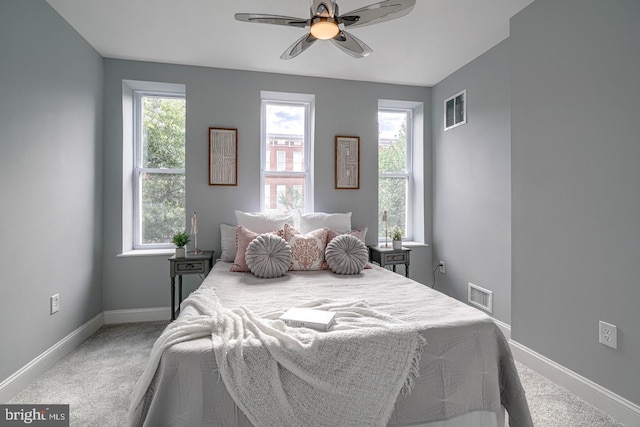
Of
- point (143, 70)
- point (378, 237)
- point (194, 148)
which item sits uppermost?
point (143, 70)

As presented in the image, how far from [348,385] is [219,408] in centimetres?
50

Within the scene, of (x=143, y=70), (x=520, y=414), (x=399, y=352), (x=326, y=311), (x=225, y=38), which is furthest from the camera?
(x=143, y=70)

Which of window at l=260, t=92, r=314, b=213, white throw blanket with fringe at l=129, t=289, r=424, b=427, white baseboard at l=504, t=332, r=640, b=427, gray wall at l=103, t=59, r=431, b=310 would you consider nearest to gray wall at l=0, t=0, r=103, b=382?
gray wall at l=103, t=59, r=431, b=310

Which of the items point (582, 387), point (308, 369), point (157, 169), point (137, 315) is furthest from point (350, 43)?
point (137, 315)

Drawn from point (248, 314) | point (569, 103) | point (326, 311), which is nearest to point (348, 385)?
point (326, 311)

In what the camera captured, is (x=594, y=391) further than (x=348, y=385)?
Yes

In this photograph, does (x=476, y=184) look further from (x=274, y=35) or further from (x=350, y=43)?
(x=274, y=35)

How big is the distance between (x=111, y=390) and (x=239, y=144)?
238 centimetres

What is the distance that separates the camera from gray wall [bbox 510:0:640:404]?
68.6 inches

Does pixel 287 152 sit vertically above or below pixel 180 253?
above

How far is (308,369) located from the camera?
4.19 feet

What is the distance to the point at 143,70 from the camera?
3.26m

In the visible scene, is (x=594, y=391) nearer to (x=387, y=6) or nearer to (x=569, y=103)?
(x=569, y=103)

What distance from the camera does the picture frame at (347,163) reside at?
145 inches
